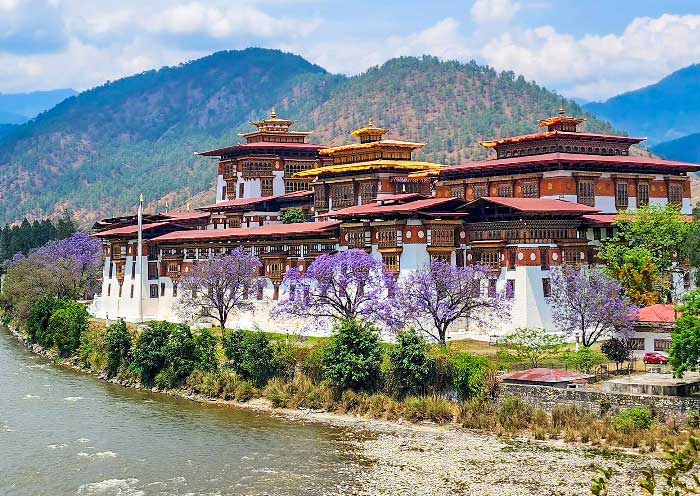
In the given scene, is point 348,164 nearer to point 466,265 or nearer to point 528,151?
point 528,151

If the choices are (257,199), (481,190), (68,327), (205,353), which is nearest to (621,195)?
(481,190)

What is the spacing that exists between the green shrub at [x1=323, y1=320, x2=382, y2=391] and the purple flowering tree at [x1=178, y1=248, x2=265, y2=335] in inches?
705

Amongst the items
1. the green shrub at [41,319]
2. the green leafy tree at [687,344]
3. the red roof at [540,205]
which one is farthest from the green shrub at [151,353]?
the green leafy tree at [687,344]

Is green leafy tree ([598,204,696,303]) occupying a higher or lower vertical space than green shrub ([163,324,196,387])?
higher

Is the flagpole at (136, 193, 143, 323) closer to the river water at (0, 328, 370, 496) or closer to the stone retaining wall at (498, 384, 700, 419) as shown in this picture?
the river water at (0, 328, 370, 496)

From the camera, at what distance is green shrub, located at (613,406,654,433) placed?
43.3 metres

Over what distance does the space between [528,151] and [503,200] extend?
551 inches

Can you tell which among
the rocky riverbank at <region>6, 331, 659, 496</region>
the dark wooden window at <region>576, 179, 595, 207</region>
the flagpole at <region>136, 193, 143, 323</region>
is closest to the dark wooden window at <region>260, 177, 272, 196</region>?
the flagpole at <region>136, 193, 143, 323</region>

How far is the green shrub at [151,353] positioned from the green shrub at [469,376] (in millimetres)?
19629

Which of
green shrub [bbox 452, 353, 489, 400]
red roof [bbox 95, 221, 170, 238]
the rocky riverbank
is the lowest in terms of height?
the rocky riverbank

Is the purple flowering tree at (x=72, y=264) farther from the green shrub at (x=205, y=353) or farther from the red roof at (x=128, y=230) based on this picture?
the green shrub at (x=205, y=353)

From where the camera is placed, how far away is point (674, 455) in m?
14.9

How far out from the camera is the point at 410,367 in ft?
167

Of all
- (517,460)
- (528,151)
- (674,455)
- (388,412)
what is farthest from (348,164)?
(674,455)
